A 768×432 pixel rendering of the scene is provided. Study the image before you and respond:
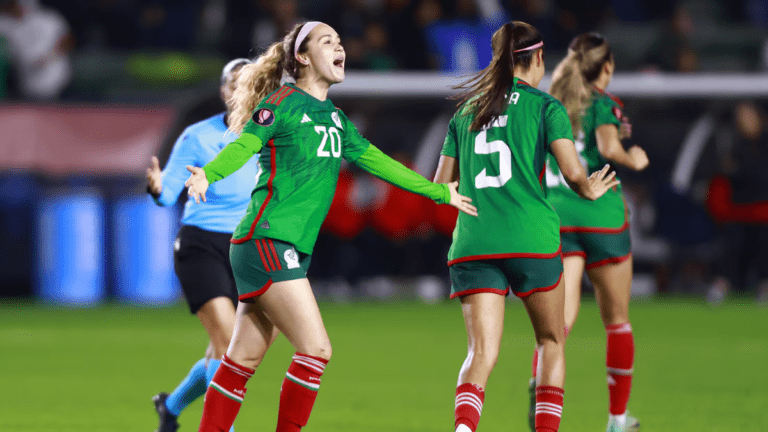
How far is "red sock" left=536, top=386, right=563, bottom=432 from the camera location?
207 inches

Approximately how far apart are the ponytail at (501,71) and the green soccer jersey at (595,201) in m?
1.10

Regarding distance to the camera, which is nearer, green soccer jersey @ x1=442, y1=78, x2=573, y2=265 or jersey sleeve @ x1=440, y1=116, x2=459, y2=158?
green soccer jersey @ x1=442, y1=78, x2=573, y2=265

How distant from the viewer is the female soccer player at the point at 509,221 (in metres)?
5.14

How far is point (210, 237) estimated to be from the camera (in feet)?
20.4

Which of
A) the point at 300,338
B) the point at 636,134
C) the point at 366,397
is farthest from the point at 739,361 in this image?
the point at 636,134

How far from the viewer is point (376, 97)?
16.2 metres

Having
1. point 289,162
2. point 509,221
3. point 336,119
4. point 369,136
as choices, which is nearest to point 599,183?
point 509,221

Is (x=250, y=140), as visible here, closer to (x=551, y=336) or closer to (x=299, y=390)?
(x=299, y=390)

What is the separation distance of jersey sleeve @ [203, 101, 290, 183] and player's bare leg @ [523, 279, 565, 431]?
1.44m

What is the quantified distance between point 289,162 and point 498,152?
1.00 meters

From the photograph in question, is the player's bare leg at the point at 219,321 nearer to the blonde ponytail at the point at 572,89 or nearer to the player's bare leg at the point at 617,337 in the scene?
the player's bare leg at the point at 617,337

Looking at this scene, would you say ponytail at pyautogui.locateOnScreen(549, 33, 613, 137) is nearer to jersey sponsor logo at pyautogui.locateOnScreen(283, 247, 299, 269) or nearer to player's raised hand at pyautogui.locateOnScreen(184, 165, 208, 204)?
jersey sponsor logo at pyautogui.locateOnScreen(283, 247, 299, 269)

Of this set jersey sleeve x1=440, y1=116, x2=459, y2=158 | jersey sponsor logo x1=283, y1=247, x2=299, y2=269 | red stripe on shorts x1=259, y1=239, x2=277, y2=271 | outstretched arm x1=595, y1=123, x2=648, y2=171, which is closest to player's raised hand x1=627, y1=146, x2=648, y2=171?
outstretched arm x1=595, y1=123, x2=648, y2=171

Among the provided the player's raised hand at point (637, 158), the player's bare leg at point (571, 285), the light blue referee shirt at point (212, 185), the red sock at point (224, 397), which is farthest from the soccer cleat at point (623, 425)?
the light blue referee shirt at point (212, 185)
